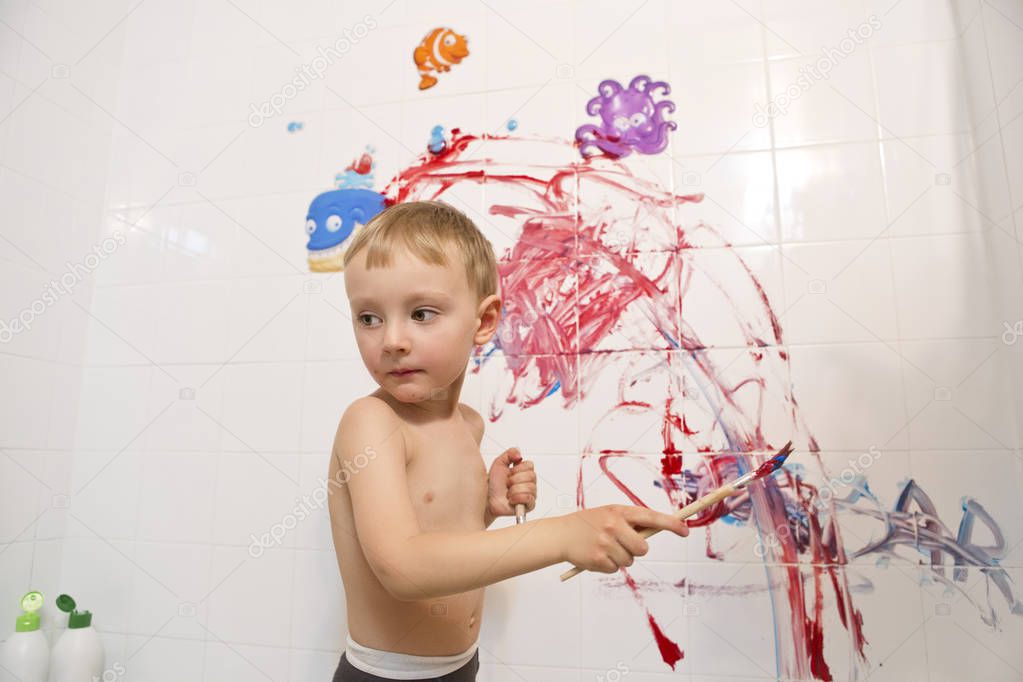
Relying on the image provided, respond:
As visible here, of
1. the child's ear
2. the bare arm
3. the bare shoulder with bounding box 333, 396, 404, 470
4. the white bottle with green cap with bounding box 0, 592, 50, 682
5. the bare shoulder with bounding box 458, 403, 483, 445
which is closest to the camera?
the bare arm

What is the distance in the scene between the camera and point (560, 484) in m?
1.06

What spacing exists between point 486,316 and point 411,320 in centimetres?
12

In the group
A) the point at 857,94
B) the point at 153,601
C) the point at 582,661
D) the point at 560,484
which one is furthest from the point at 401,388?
the point at 857,94

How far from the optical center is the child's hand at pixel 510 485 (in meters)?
0.80

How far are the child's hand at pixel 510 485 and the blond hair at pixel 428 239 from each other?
0.75 feet

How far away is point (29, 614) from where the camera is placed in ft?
3.63

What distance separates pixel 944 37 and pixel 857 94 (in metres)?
0.17

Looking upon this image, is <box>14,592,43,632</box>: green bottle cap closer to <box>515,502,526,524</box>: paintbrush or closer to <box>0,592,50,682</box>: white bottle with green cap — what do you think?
<box>0,592,50,682</box>: white bottle with green cap

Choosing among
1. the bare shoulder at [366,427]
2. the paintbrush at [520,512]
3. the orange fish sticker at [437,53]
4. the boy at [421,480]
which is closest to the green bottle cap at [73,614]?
the boy at [421,480]

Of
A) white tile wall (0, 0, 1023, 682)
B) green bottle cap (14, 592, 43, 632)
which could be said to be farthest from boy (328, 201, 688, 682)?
green bottle cap (14, 592, 43, 632)

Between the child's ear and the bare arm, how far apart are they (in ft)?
0.69

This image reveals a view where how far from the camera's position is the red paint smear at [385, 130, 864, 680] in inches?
39.0

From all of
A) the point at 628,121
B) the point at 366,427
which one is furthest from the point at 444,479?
the point at 628,121

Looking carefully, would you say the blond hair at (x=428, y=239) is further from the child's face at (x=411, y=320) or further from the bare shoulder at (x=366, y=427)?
the bare shoulder at (x=366, y=427)
